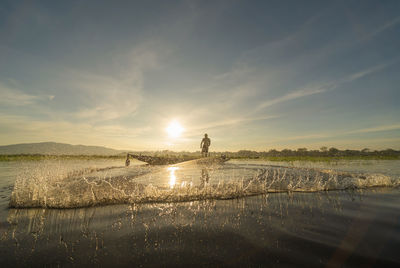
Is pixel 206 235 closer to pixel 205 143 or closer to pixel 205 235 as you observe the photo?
pixel 205 235

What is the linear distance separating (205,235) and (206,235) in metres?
0.02

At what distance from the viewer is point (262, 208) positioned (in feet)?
17.0

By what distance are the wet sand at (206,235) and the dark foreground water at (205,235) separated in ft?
0.05

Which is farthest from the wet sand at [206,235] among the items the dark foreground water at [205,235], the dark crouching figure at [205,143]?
the dark crouching figure at [205,143]

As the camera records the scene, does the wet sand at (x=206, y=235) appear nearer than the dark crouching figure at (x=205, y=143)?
Yes

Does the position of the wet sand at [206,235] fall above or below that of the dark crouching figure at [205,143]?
below

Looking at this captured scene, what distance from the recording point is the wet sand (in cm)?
271

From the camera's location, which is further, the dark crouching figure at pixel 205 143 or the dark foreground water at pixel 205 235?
the dark crouching figure at pixel 205 143

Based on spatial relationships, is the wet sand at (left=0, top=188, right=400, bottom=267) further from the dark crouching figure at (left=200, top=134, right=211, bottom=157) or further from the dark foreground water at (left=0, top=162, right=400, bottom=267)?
the dark crouching figure at (left=200, top=134, right=211, bottom=157)

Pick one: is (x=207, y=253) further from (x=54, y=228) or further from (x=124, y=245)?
(x=54, y=228)

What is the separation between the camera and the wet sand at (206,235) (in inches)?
107

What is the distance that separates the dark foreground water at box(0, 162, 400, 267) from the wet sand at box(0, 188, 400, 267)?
0.05ft

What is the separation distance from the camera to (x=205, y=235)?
348 cm

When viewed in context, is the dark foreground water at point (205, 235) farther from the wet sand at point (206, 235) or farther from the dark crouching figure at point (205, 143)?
the dark crouching figure at point (205, 143)
